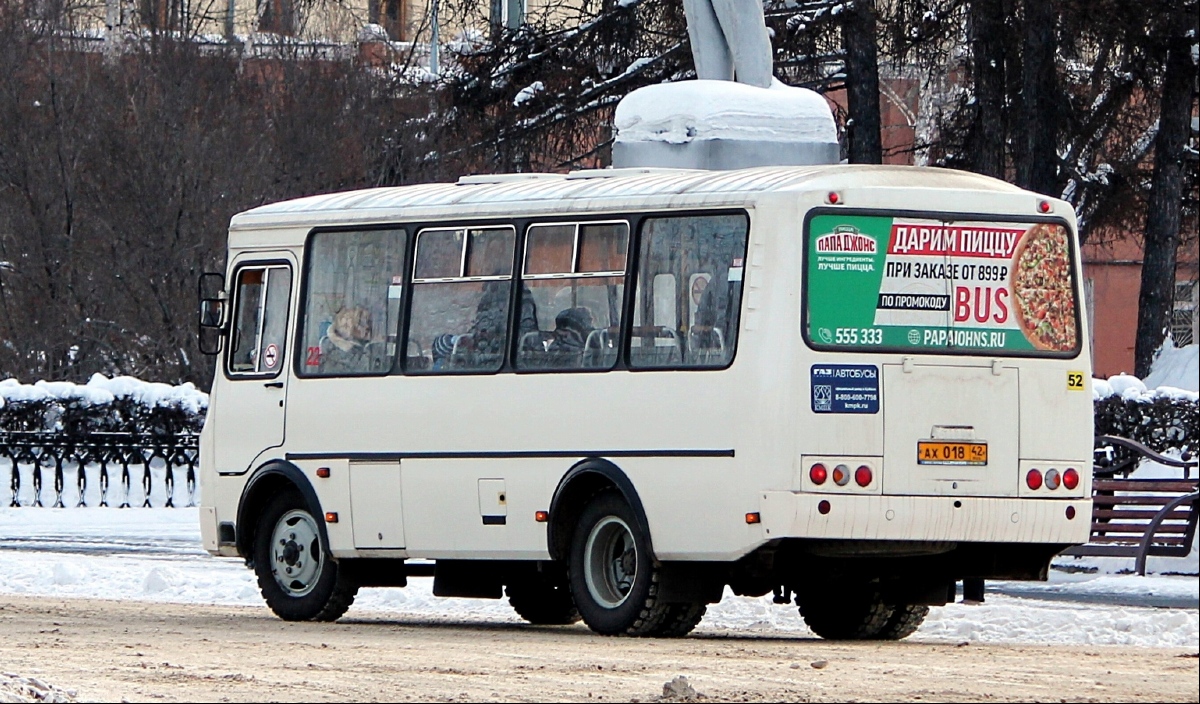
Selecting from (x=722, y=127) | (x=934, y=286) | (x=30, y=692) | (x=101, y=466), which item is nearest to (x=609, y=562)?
(x=934, y=286)

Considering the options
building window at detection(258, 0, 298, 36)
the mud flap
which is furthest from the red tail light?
building window at detection(258, 0, 298, 36)

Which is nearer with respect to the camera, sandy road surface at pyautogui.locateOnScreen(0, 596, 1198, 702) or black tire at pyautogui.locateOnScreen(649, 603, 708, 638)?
sandy road surface at pyautogui.locateOnScreen(0, 596, 1198, 702)

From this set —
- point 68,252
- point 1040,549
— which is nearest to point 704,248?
point 1040,549

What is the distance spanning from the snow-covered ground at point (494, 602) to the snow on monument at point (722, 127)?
333 cm

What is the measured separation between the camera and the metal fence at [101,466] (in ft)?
104

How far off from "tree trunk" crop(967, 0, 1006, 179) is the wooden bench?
10222 mm

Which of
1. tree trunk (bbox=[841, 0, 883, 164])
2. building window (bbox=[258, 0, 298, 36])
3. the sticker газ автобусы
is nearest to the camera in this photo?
the sticker газ автобусы

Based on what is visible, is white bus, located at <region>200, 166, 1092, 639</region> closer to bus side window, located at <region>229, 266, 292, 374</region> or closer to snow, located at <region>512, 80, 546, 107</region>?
bus side window, located at <region>229, 266, 292, 374</region>

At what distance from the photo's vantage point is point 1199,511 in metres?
20.8

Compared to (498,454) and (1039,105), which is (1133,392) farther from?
(498,454)

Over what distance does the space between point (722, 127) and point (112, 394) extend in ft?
47.3

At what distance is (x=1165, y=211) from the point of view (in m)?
34.8

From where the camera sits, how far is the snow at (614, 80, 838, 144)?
786 inches

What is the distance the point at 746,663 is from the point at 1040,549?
2917mm
